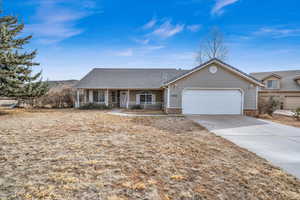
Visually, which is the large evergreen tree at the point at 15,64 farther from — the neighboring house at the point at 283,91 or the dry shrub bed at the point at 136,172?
the neighboring house at the point at 283,91

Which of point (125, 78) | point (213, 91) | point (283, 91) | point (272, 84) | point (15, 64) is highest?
point (15, 64)

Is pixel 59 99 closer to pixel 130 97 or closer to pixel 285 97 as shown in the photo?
pixel 130 97

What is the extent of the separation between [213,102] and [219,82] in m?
1.73

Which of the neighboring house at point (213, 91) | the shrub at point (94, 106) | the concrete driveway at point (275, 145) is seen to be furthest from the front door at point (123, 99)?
the concrete driveway at point (275, 145)

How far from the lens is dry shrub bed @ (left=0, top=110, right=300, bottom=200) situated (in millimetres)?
2438

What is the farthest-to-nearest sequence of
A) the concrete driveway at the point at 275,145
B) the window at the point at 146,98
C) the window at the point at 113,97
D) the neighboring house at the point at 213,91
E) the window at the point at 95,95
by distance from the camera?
1. the window at the point at 113,97
2. the window at the point at 95,95
3. the window at the point at 146,98
4. the neighboring house at the point at 213,91
5. the concrete driveway at the point at 275,145

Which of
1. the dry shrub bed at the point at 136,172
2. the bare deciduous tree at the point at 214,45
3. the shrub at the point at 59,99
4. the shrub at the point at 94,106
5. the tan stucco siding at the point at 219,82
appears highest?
the bare deciduous tree at the point at 214,45

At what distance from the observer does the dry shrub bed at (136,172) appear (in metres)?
2.44

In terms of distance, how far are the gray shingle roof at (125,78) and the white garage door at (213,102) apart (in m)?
5.42

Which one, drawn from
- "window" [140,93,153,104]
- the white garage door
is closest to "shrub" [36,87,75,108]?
"window" [140,93,153,104]

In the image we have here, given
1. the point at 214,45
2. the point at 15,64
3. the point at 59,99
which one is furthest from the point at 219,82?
the point at 59,99

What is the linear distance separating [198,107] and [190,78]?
2542 millimetres

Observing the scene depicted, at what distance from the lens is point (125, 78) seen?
1858 cm

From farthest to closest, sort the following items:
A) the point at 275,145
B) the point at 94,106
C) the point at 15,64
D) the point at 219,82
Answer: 1. the point at 94,106
2. the point at 219,82
3. the point at 15,64
4. the point at 275,145
